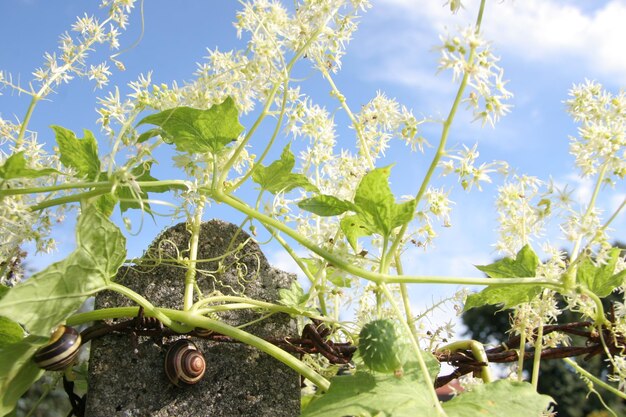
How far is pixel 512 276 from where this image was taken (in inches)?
56.6

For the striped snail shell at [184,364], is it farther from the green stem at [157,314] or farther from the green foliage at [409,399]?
the green foliage at [409,399]

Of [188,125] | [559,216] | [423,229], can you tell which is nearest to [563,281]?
[559,216]

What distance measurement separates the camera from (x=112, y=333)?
1412 millimetres

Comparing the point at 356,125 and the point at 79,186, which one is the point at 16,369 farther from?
the point at 356,125

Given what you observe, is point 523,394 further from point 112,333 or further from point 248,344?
point 112,333

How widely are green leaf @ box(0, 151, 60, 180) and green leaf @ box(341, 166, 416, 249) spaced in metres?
0.59

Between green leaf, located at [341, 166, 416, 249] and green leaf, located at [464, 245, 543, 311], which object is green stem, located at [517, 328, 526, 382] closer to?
green leaf, located at [464, 245, 543, 311]

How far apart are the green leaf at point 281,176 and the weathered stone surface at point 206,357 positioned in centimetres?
15

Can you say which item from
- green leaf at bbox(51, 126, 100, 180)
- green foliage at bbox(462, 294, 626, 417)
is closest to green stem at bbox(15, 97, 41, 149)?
green leaf at bbox(51, 126, 100, 180)

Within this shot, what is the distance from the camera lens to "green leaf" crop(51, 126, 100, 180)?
4.69ft

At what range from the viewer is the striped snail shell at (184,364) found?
4.47 ft

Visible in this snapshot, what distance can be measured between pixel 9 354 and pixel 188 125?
552 mm

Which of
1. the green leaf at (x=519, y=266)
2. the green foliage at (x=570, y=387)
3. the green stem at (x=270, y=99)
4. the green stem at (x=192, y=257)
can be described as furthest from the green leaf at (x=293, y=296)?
the green foliage at (x=570, y=387)

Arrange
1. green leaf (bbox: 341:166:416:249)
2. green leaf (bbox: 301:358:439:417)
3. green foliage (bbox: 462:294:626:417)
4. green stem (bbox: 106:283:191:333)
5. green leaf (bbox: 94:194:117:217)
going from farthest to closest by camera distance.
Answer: green foliage (bbox: 462:294:626:417)
green leaf (bbox: 94:194:117:217)
green stem (bbox: 106:283:191:333)
green leaf (bbox: 341:166:416:249)
green leaf (bbox: 301:358:439:417)
